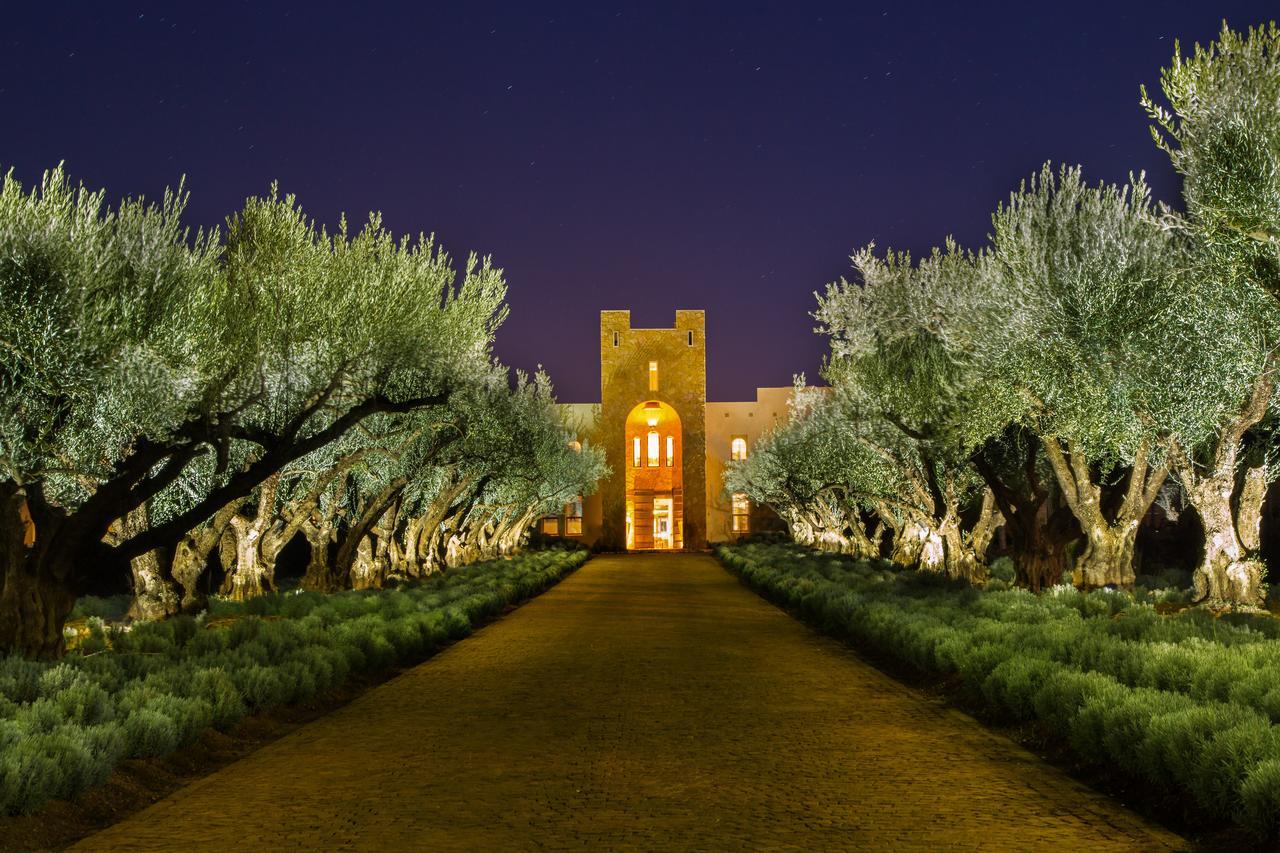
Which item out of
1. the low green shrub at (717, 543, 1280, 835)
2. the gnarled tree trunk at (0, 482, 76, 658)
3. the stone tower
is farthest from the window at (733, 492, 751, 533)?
the gnarled tree trunk at (0, 482, 76, 658)

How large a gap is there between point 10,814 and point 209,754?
240 centimetres

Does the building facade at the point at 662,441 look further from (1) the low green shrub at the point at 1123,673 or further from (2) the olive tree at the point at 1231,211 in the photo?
(2) the olive tree at the point at 1231,211

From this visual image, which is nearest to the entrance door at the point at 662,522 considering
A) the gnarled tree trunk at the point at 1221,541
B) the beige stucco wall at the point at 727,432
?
the beige stucco wall at the point at 727,432

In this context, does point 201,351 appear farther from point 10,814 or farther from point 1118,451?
point 1118,451

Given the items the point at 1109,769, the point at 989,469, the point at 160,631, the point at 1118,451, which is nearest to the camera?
the point at 1109,769

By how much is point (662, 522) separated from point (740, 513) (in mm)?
5176

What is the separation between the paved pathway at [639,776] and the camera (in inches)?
239

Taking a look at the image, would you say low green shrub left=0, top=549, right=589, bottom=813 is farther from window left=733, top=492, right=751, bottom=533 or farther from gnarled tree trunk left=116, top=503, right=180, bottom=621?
window left=733, top=492, right=751, bottom=533

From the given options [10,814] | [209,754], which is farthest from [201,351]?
[10,814]

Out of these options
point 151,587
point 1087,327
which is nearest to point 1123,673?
point 1087,327

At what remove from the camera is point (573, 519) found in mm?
69625

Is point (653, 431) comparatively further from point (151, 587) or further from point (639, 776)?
point (639, 776)

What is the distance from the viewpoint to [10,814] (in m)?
6.23

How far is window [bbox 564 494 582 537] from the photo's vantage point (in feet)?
227
